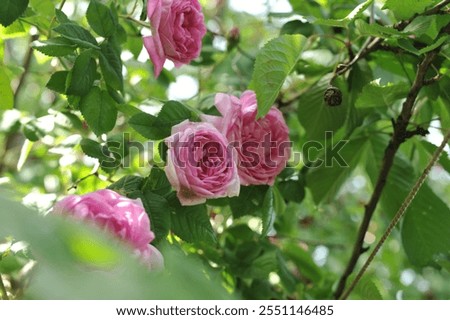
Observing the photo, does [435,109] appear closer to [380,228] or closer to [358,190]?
[380,228]

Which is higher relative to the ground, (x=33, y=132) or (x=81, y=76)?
(x=81, y=76)

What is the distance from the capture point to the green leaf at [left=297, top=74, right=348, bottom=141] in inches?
39.0

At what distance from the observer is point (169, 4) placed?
0.80 meters

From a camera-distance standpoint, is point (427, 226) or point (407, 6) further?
point (427, 226)

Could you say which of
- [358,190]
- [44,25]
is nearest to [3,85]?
[44,25]

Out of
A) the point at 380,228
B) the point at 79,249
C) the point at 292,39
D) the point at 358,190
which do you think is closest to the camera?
the point at 79,249

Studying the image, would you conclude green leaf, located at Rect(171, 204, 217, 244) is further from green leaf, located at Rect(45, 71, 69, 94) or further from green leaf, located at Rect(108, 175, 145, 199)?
green leaf, located at Rect(45, 71, 69, 94)

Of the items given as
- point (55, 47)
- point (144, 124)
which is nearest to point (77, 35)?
point (55, 47)

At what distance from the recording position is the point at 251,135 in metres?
0.86

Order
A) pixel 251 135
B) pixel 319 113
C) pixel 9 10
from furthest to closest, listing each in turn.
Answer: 1. pixel 319 113
2. pixel 251 135
3. pixel 9 10

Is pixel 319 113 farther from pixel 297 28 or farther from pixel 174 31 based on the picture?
pixel 174 31

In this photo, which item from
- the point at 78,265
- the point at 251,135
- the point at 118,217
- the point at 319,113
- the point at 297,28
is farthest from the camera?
the point at 297,28

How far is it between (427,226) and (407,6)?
39cm

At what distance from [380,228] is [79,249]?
5.29 ft
